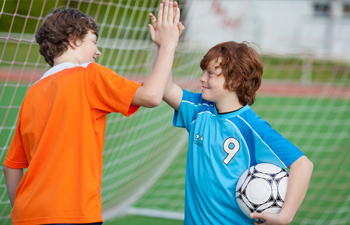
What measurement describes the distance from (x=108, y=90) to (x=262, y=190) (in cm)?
78

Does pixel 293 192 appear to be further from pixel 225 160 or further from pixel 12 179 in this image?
pixel 12 179

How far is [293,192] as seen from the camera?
138 centimetres

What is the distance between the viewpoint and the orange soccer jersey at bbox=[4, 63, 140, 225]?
4.14 feet

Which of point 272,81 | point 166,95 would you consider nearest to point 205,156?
point 166,95

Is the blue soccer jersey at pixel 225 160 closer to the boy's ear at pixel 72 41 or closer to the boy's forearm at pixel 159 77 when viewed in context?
the boy's forearm at pixel 159 77

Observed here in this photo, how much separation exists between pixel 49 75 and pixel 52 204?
0.50 m

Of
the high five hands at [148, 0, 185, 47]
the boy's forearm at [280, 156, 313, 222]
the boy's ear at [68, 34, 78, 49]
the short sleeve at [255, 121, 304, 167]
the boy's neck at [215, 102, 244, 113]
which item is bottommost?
the boy's forearm at [280, 156, 313, 222]

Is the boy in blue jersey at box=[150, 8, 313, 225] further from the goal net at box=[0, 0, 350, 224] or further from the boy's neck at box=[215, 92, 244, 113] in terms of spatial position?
the goal net at box=[0, 0, 350, 224]

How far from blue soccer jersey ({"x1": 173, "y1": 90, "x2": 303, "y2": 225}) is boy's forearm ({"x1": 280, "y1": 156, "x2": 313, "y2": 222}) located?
0.21 ft

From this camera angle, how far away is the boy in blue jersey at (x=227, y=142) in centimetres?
145

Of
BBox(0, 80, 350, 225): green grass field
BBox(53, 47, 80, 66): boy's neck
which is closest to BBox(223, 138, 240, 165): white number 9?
BBox(53, 47, 80, 66): boy's neck

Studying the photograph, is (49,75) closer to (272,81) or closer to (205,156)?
(205,156)

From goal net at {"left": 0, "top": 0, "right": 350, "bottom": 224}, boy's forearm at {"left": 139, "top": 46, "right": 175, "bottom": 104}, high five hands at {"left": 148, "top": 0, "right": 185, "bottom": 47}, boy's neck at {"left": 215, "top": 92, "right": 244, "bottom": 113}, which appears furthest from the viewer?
goal net at {"left": 0, "top": 0, "right": 350, "bottom": 224}

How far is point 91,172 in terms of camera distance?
1305 mm
